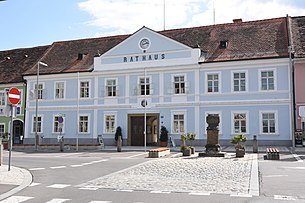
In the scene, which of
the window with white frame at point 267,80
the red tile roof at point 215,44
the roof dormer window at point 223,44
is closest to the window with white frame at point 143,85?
the red tile roof at point 215,44

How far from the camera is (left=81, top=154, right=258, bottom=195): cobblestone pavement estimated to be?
1005 centimetres

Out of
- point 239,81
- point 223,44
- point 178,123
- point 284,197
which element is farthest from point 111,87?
point 284,197

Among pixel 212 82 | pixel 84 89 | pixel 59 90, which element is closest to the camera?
pixel 212 82

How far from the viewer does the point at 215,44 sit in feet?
108

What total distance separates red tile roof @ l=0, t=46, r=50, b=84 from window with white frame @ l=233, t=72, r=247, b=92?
22017mm

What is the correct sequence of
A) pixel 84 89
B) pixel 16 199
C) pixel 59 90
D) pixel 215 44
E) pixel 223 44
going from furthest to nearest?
pixel 59 90 → pixel 84 89 → pixel 215 44 → pixel 223 44 → pixel 16 199

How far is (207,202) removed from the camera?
8211mm

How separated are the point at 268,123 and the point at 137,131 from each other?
37.7 feet

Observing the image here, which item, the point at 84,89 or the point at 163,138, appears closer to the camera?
the point at 163,138

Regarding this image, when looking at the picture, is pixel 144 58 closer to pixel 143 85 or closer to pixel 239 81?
pixel 143 85

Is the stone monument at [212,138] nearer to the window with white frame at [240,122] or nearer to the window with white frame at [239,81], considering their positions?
the window with white frame at [240,122]

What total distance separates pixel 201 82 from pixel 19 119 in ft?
64.3

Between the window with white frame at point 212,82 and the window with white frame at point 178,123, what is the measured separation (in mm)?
3273

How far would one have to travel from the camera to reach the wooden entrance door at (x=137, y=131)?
108 ft
